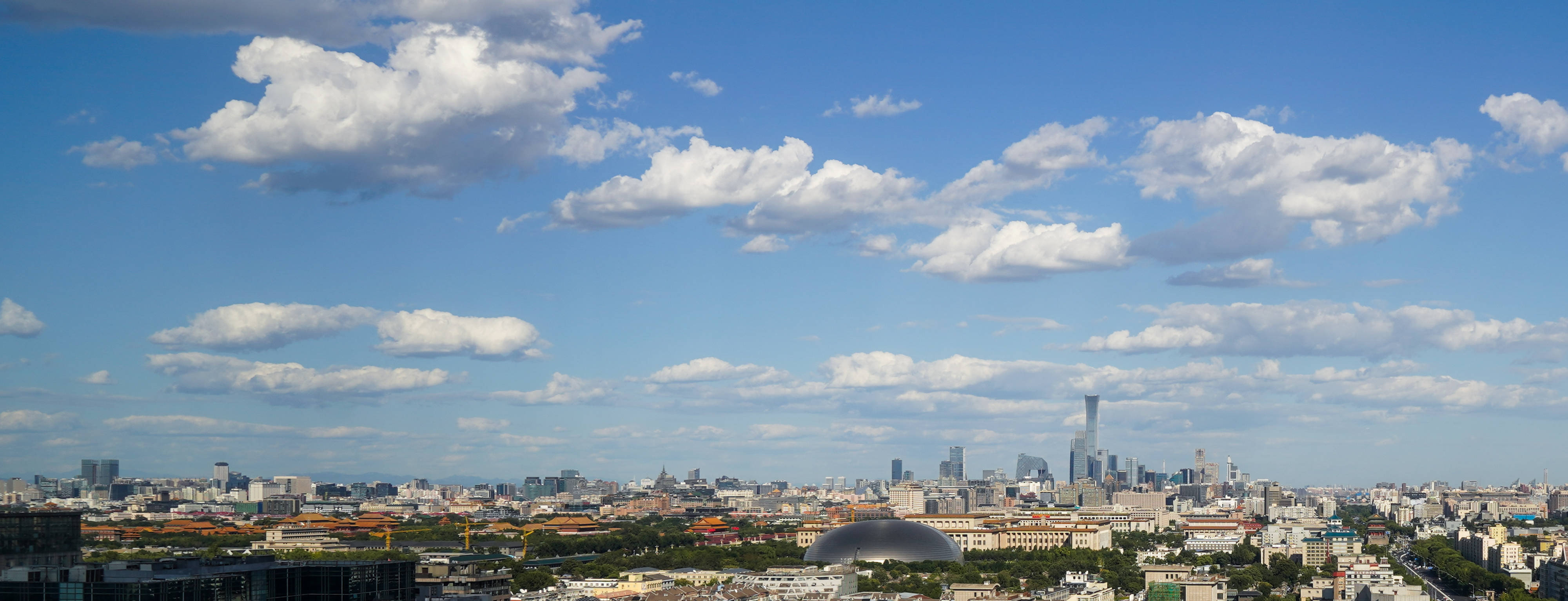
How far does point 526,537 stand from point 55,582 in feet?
286

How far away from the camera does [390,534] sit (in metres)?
132

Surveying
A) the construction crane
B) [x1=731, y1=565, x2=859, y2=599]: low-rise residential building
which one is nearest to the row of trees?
[x1=731, y1=565, x2=859, y2=599]: low-rise residential building

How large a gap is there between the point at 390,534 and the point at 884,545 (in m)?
41.6

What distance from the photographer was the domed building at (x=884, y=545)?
378 ft

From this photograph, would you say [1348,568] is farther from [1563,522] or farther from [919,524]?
[1563,522]

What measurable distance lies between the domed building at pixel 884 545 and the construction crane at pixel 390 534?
3071 centimetres

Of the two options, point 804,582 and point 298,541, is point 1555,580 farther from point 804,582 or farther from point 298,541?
point 298,541

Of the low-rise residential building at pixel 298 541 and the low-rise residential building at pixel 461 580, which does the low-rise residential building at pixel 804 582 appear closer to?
the low-rise residential building at pixel 461 580

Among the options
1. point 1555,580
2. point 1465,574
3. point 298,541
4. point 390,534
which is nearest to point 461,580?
point 298,541

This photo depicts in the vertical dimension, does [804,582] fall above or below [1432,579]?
above

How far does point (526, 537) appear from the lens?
13538cm

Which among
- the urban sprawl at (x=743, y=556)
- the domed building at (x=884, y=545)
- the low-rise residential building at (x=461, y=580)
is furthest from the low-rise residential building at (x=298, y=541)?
the low-rise residential building at (x=461, y=580)

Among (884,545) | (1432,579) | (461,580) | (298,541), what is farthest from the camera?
(298,541)

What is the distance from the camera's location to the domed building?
115 metres
